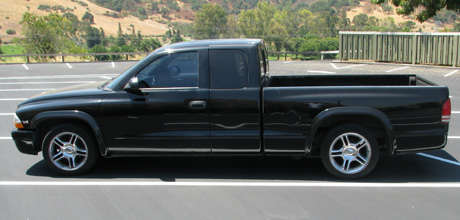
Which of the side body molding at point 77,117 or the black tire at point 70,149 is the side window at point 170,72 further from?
the black tire at point 70,149

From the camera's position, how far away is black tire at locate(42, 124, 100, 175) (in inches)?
257

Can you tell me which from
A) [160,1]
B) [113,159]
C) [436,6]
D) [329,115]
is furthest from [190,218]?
[160,1]

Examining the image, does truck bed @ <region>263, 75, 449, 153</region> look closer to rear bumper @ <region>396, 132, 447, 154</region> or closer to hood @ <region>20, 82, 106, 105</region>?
rear bumper @ <region>396, 132, 447, 154</region>

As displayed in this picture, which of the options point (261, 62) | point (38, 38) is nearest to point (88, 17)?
point (38, 38)

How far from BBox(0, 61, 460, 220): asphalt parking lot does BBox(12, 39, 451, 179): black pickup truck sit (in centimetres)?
37

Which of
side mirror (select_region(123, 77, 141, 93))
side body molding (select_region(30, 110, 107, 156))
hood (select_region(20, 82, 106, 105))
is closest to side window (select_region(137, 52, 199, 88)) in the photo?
side mirror (select_region(123, 77, 141, 93))

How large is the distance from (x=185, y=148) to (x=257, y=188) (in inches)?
42.0

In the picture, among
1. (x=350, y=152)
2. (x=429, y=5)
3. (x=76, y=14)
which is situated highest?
(x=76, y=14)

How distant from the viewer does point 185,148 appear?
251 inches

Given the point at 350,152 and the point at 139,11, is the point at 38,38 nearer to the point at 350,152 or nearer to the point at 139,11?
the point at 350,152

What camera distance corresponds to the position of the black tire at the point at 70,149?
6520 millimetres

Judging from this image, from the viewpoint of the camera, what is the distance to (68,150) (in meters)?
6.57

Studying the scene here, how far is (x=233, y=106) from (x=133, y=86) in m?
1.30

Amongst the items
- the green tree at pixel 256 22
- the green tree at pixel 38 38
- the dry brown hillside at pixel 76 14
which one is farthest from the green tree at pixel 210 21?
the green tree at pixel 38 38
